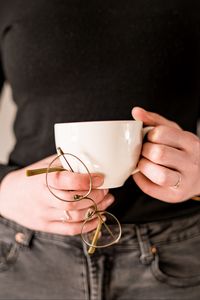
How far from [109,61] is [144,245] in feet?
1.07

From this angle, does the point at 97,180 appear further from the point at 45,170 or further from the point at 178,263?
the point at 178,263

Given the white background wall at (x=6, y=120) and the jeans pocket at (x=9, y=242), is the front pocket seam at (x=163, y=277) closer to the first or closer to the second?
the jeans pocket at (x=9, y=242)

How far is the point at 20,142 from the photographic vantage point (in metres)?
0.74

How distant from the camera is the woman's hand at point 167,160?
495 mm

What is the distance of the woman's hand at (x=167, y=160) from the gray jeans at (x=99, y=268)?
122mm

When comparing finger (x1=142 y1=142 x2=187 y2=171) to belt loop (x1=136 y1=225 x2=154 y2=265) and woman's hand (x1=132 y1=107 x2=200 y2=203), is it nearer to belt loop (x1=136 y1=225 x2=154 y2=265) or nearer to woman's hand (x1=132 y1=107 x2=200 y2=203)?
woman's hand (x1=132 y1=107 x2=200 y2=203)

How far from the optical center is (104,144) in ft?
1.49

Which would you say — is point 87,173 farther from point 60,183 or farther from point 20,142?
point 20,142

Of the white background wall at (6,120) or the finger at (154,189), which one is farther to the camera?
the white background wall at (6,120)

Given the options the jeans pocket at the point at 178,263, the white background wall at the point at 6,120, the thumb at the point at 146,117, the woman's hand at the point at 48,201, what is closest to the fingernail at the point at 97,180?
the woman's hand at the point at 48,201

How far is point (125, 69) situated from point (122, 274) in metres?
0.36

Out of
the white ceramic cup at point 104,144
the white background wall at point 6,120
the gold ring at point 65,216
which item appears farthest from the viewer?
the white background wall at point 6,120

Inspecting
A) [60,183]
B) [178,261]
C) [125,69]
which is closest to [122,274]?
[178,261]

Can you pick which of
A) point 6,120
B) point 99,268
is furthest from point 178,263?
point 6,120
